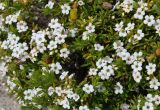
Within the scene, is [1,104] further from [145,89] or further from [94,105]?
[145,89]

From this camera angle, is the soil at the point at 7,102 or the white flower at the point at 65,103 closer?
the white flower at the point at 65,103

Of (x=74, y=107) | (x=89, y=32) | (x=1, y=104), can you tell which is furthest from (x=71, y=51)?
(x=1, y=104)

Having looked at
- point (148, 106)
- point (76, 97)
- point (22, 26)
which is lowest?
point (148, 106)

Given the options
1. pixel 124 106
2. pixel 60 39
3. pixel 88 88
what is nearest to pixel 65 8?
pixel 60 39

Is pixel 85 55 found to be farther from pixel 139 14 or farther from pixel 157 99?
pixel 157 99

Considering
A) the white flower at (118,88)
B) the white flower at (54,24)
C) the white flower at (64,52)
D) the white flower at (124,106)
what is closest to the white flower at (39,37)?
the white flower at (54,24)

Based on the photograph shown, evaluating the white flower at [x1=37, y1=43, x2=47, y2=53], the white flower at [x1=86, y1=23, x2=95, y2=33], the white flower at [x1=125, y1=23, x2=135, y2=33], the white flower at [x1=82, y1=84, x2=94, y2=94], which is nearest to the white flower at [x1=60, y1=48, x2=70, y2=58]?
the white flower at [x1=37, y1=43, x2=47, y2=53]

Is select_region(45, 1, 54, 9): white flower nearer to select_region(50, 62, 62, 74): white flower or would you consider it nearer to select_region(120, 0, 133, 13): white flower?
select_region(50, 62, 62, 74): white flower

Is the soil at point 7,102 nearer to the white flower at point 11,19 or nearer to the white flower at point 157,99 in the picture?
the white flower at point 11,19

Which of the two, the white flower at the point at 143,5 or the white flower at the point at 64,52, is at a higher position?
the white flower at the point at 143,5
